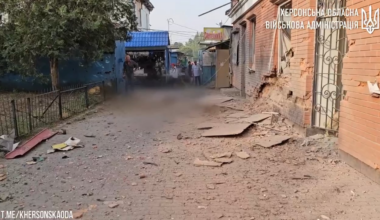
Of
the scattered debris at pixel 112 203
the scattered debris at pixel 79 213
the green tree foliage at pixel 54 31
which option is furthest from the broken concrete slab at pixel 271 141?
the green tree foliage at pixel 54 31

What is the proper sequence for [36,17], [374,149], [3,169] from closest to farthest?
[374,149] → [3,169] → [36,17]

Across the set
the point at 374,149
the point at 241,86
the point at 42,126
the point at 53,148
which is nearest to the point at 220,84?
the point at 241,86

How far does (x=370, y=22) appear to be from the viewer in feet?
13.2

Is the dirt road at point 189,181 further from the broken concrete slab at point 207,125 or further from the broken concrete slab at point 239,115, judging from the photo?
the broken concrete slab at point 239,115

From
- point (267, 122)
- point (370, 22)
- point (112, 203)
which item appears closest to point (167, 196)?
point (112, 203)

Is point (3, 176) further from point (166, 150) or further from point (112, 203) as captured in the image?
point (166, 150)

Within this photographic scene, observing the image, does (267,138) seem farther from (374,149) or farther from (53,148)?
(53,148)

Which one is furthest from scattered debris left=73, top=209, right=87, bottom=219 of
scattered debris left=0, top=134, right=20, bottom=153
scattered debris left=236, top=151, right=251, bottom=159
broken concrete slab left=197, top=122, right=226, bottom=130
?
broken concrete slab left=197, top=122, right=226, bottom=130

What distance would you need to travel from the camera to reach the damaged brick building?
13.3 feet

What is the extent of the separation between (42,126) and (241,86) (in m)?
8.09

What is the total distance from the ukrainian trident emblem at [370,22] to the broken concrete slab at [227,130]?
117 inches

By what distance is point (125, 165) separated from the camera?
501 centimetres

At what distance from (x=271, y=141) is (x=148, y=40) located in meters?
16.6

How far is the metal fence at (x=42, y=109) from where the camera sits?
714 cm
